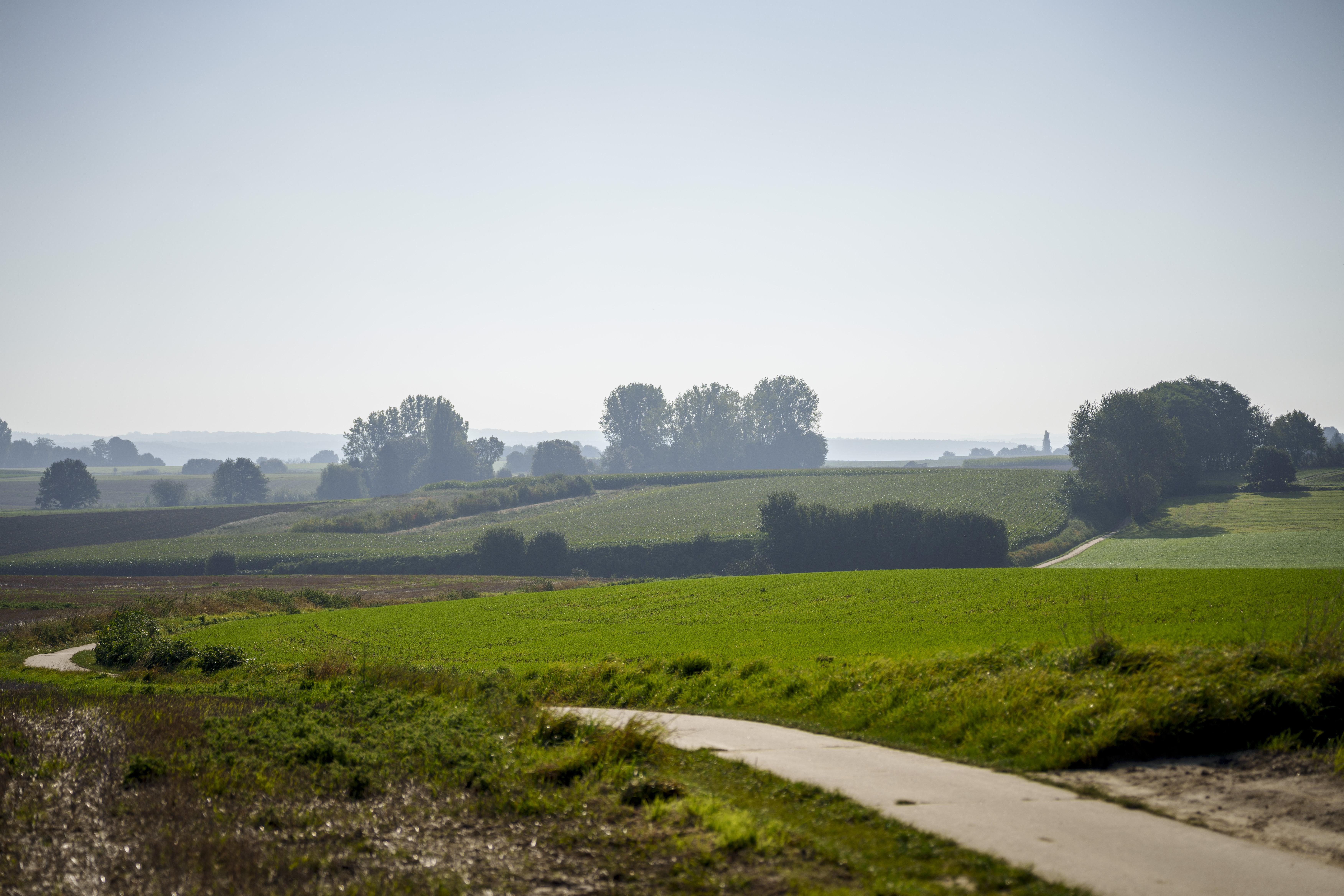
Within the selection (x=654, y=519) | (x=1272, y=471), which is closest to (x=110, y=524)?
(x=654, y=519)

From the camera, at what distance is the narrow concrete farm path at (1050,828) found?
6.83m

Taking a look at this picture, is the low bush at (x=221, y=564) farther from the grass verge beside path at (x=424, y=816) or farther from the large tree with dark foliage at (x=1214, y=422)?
the large tree with dark foliage at (x=1214, y=422)

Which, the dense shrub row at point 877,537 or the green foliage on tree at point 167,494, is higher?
the green foliage on tree at point 167,494

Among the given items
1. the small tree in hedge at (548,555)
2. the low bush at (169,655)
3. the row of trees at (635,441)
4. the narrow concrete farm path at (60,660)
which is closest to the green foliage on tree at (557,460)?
the row of trees at (635,441)

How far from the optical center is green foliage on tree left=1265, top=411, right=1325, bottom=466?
96875 millimetres

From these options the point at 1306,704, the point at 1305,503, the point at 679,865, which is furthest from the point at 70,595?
the point at 1305,503

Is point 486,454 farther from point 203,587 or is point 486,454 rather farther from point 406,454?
point 203,587

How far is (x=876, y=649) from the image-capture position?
66.5ft

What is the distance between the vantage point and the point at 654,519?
310 feet

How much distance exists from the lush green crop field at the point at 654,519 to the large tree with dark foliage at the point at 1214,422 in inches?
608

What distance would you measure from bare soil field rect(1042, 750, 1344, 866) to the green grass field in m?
40.1

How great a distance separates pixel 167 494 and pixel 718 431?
11190 centimetres

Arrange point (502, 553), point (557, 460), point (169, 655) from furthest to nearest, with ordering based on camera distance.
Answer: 1. point (557, 460)
2. point (502, 553)
3. point (169, 655)

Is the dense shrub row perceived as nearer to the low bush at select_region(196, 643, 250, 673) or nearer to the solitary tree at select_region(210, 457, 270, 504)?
the low bush at select_region(196, 643, 250, 673)
